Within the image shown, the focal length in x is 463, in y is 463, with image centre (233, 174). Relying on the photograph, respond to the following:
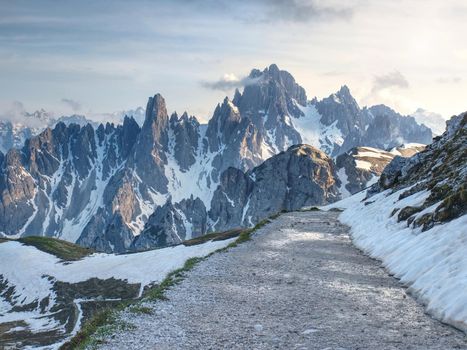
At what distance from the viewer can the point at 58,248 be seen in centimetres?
14338

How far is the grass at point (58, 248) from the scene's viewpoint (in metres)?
131

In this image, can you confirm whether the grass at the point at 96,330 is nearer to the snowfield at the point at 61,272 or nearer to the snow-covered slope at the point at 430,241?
the snow-covered slope at the point at 430,241

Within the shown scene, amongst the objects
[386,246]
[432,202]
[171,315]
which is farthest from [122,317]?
[432,202]

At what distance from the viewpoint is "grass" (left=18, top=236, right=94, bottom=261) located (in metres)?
131

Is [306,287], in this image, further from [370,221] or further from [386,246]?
[370,221]

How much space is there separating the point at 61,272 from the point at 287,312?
104m

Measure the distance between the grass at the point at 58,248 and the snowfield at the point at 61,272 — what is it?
190 inches

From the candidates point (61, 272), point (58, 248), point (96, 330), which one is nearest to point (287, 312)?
point (96, 330)

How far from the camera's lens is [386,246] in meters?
32.4

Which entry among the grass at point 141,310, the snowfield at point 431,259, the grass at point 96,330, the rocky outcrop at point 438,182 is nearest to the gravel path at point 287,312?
the grass at point 141,310

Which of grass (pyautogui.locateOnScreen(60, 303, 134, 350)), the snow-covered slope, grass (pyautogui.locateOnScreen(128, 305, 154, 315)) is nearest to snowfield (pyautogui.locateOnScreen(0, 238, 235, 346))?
the snow-covered slope

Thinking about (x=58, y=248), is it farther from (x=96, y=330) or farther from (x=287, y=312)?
(x=287, y=312)

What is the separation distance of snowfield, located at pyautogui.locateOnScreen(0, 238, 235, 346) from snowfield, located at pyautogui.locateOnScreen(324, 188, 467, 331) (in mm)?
56111

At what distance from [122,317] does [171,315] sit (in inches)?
76.0
